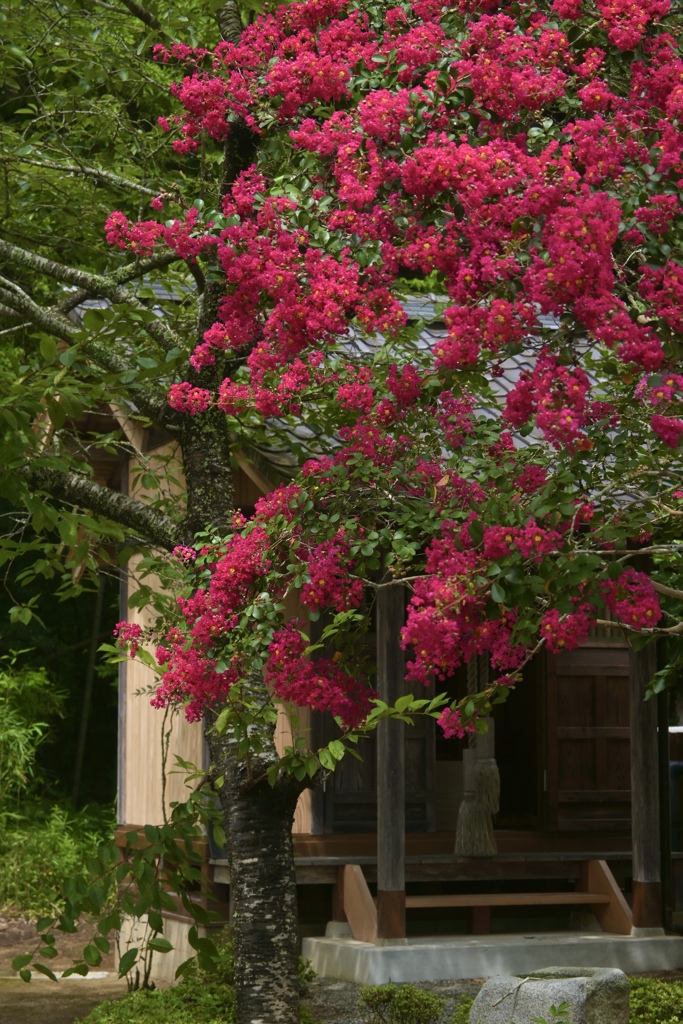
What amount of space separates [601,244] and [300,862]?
22.6 feet

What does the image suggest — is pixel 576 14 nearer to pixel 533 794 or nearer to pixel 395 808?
pixel 395 808

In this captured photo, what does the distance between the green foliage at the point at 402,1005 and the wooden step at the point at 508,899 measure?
2.06m

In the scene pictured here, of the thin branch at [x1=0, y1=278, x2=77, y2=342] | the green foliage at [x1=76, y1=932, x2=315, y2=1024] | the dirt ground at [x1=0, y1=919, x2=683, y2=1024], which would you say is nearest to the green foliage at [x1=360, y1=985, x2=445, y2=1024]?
the dirt ground at [x1=0, y1=919, x2=683, y2=1024]

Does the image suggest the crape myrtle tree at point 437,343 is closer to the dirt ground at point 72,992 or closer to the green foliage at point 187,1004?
the green foliage at point 187,1004

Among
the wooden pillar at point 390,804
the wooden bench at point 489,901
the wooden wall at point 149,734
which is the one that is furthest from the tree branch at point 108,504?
the wooden bench at point 489,901

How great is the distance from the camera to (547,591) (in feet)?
17.4

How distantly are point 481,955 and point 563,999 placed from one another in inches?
131

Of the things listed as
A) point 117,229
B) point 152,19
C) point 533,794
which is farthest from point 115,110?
point 533,794

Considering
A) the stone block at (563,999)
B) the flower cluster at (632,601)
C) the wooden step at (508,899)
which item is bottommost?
the stone block at (563,999)

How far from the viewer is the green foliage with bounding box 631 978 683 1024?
25.4 ft

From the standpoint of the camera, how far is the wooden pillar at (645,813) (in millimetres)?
10508

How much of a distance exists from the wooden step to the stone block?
332 cm

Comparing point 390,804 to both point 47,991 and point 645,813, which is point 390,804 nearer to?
point 645,813

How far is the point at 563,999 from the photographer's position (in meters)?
6.75
